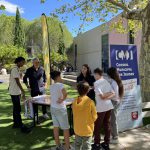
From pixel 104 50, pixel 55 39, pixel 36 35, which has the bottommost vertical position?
pixel 104 50

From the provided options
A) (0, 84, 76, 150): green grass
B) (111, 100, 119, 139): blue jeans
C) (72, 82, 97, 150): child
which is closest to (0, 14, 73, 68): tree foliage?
(0, 84, 76, 150): green grass

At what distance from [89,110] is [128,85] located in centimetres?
282

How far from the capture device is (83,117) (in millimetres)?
5023

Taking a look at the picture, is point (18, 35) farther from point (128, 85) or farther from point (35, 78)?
point (128, 85)

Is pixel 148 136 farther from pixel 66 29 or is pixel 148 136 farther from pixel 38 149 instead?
pixel 66 29

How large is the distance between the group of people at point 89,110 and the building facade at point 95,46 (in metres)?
23.1

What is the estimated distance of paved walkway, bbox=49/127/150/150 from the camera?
6.49 metres

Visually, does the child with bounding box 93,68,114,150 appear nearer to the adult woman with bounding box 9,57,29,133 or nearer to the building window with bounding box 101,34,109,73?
the adult woman with bounding box 9,57,29,133

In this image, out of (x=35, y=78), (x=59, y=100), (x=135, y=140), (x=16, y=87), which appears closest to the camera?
(x=59, y=100)

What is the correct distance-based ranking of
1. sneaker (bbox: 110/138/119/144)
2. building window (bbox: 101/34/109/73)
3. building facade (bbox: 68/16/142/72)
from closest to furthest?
sneaker (bbox: 110/138/119/144) < building facade (bbox: 68/16/142/72) < building window (bbox: 101/34/109/73)

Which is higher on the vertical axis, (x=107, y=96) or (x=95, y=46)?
(x=95, y=46)

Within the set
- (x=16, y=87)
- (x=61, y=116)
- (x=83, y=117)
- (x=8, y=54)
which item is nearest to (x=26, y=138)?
(x=16, y=87)

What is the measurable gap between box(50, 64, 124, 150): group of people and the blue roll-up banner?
1.00m

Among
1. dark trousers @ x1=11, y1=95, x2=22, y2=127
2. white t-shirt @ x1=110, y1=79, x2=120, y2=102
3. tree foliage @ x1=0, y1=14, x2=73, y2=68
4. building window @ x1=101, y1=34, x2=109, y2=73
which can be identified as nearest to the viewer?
white t-shirt @ x1=110, y1=79, x2=120, y2=102
